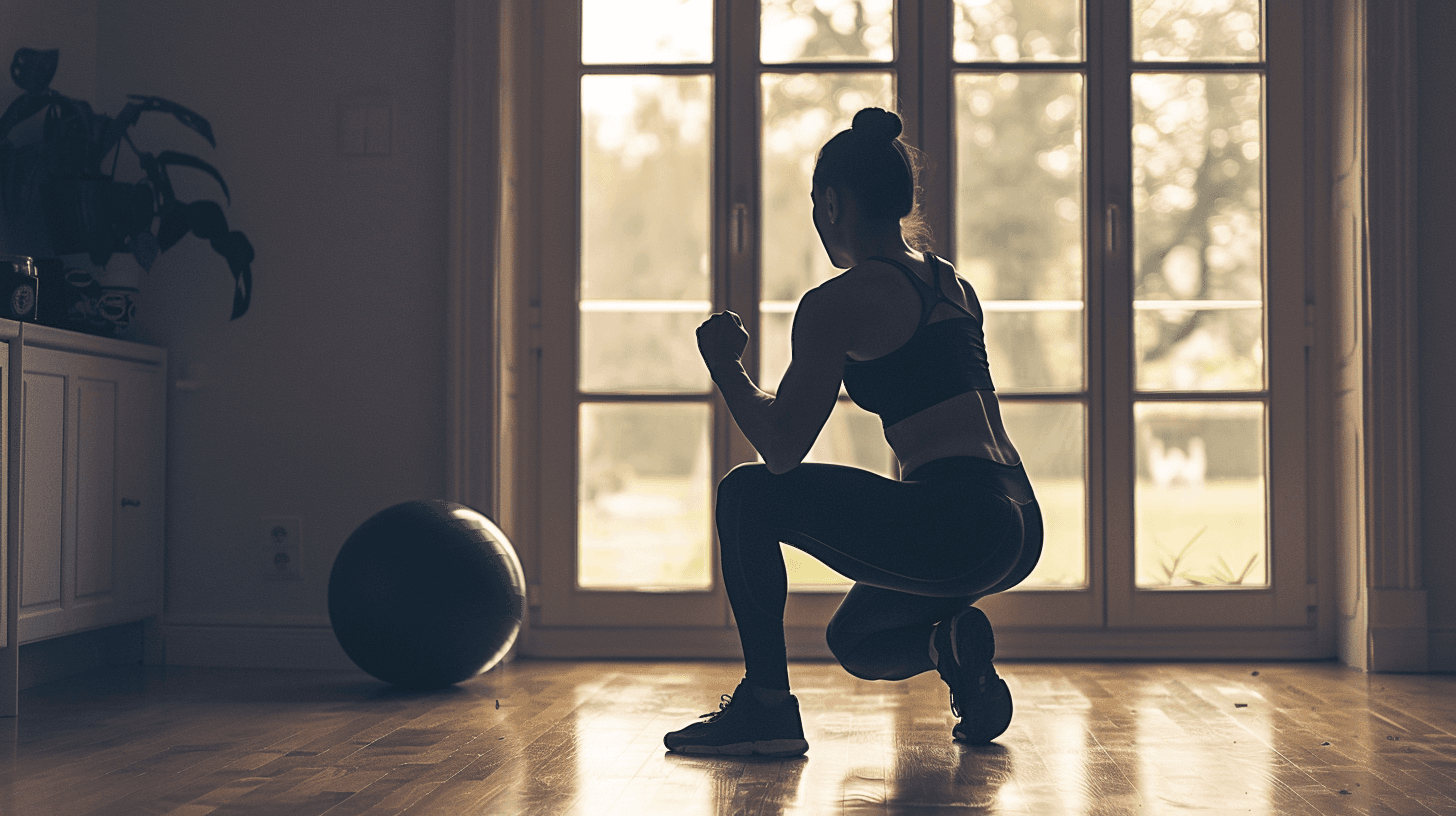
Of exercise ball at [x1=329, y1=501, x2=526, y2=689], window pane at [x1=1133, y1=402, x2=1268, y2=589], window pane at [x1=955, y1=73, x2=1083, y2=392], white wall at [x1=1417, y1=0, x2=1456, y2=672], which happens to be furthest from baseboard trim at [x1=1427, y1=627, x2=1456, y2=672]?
exercise ball at [x1=329, y1=501, x2=526, y2=689]

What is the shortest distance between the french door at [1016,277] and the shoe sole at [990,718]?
1151mm

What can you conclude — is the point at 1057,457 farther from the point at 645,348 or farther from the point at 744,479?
the point at 744,479

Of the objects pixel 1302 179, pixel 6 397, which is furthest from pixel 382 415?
pixel 1302 179

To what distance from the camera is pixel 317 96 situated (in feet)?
11.2

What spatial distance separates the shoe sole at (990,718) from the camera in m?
2.23

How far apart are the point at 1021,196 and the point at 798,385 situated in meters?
1.70

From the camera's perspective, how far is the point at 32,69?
9.86 ft

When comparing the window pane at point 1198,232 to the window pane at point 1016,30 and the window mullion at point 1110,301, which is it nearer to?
the window mullion at point 1110,301

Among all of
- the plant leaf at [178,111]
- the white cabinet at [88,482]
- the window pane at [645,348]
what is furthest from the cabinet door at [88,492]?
the window pane at [645,348]

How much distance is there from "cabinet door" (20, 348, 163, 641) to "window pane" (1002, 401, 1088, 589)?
231cm

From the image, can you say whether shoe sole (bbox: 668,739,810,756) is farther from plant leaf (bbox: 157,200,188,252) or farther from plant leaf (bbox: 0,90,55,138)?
plant leaf (bbox: 0,90,55,138)

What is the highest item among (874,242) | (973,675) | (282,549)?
(874,242)

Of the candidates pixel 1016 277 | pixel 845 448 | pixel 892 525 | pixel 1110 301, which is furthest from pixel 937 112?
pixel 892 525

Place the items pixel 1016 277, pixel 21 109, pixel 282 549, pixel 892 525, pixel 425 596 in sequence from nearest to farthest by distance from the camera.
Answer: pixel 892 525 < pixel 425 596 < pixel 21 109 < pixel 282 549 < pixel 1016 277
